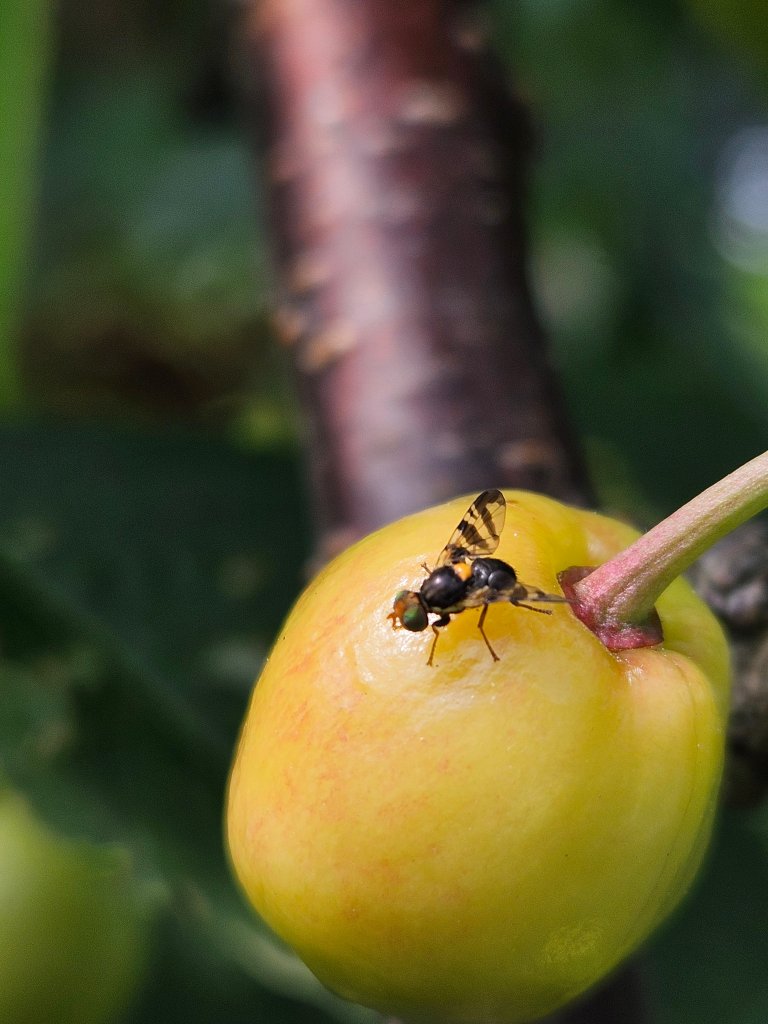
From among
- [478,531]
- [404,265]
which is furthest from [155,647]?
[478,531]

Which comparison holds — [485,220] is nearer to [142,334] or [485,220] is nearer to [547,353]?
[547,353]

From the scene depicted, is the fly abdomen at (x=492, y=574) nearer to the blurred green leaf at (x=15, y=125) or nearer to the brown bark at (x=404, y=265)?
the brown bark at (x=404, y=265)

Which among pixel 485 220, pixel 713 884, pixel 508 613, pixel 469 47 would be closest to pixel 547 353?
pixel 485 220

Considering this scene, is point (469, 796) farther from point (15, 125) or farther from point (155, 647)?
point (15, 125)

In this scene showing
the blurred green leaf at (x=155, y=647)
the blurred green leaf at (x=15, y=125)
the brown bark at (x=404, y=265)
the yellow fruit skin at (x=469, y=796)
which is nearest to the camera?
the yellow fruit skin at (x=469, y=796)

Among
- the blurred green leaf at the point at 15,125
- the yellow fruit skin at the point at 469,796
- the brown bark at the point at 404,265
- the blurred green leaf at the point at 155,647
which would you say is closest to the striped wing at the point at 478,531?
the yellow fruit skin at the point at 469,796
